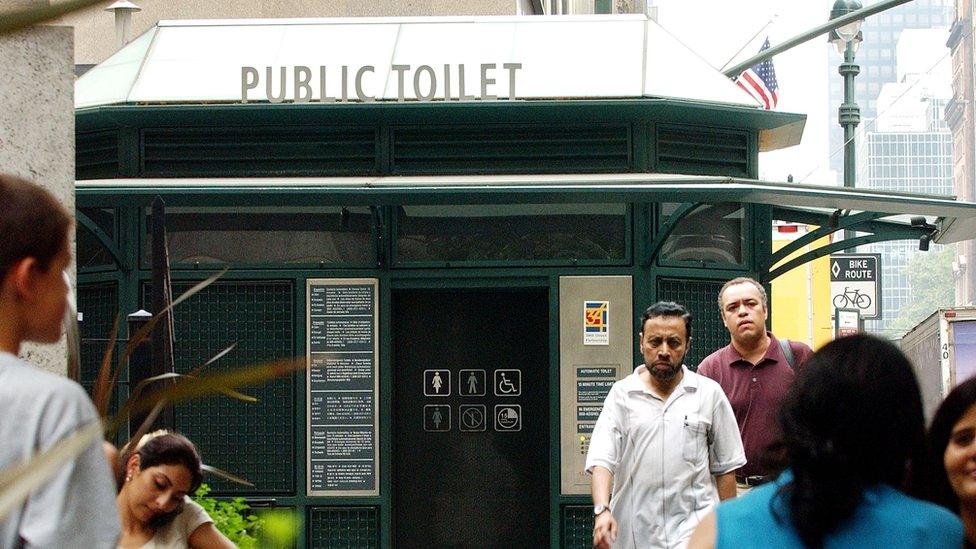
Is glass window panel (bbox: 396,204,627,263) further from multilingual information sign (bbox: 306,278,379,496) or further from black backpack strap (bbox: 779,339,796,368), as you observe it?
black backpack strap (bbox: 779,339,796,368)

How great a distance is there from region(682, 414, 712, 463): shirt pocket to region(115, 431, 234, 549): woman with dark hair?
2.50 meters

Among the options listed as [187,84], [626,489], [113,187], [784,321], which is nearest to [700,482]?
[626,489]

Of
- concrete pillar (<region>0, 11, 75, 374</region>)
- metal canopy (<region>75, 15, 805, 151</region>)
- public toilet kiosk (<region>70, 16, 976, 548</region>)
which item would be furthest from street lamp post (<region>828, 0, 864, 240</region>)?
concrete pillar (<region>0, 11, 75, 374</region>)

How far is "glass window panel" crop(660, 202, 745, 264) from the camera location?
38.8 ft

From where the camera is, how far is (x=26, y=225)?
243cm

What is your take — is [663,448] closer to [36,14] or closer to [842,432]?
[842,432]

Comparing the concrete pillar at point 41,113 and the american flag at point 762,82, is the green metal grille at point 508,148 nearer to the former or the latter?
the concrete pillar at point 41,113

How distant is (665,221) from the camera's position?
11.6 m

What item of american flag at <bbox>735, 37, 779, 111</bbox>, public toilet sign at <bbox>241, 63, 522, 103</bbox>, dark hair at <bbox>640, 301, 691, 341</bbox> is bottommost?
dark hair at <bbox>640, 301, 691, 341</bbox>

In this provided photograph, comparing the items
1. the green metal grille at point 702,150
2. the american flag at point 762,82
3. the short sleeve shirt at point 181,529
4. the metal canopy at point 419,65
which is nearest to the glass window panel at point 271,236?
the metal canopy at point 419,65

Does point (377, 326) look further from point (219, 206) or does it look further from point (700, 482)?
point (700, 482)

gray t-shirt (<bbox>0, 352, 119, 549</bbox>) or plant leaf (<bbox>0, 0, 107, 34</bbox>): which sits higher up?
plant leaf (<bbox>0, 0, 107, 34</bbox>)

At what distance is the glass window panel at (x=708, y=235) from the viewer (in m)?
11.8

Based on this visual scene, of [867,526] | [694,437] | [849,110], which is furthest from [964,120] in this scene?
[867,526]
